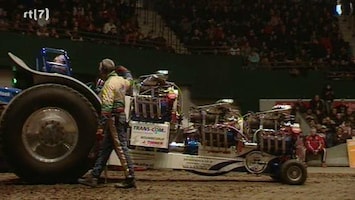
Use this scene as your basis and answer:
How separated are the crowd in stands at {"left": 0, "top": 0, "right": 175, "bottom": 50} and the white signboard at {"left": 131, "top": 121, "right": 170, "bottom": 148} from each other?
9.09 meters

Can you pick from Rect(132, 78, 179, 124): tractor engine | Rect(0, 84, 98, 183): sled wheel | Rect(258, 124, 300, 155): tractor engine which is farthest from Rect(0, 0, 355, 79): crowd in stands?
Rect(0, 84, 98, 183): sled wheel

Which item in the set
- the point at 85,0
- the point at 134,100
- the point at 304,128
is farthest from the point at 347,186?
the point at 85,0

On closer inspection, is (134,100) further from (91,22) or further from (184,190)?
(91,22)

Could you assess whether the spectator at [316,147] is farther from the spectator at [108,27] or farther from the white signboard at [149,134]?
the white signboard at [149,134]

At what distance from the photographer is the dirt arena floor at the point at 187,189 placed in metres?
7.71

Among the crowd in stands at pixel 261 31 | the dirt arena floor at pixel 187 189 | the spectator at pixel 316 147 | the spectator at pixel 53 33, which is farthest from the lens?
the crowd in stands at pixel 261 31

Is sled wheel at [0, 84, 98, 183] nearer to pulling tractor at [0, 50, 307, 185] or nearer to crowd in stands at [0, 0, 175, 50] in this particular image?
pulling tractor at [0, 50, 307, 185]

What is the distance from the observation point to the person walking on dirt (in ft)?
27.5

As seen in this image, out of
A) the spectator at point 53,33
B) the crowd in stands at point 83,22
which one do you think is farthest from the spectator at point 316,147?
the spectator at point 53,33

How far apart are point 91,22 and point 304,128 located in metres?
7.84

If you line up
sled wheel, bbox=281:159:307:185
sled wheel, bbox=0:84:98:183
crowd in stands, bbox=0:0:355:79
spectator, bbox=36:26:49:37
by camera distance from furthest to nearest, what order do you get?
crowd in stands, bbox=0:0:355:79 → spectator, bbox=36:26:49:37 → sled wheel, bbox=281:159:307:185 → sled wheel, bbox=0:84:98:183

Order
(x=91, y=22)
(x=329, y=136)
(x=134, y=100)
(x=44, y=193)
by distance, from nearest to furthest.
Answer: (x=44, y=193) → (x=134, y=100) → (x=329, y=136) → (x=91, y=22)

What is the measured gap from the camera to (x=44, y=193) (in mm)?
7707

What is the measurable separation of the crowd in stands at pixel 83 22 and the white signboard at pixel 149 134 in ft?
29.8
